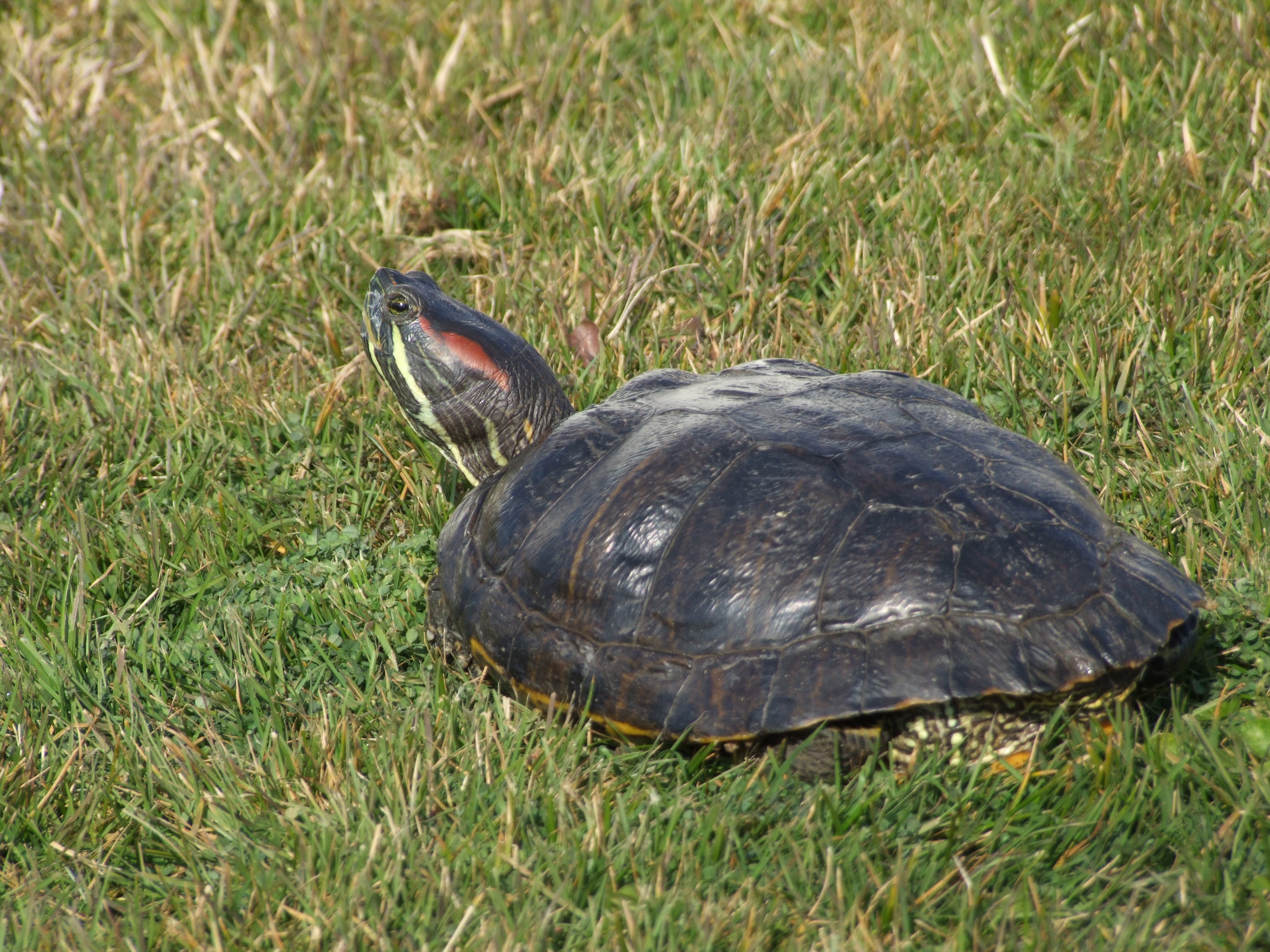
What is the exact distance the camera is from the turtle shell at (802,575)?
250 centimetres

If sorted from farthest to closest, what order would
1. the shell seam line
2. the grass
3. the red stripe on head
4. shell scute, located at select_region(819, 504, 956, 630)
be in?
the red stripe on head
the shell seam line
shell scute, located at select_region(819, 504, 956, 630)
the grass

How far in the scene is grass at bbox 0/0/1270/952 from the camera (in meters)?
2.43

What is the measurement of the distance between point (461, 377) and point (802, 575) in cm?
149

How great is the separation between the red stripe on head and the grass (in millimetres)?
546

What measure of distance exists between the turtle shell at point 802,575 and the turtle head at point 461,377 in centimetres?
48

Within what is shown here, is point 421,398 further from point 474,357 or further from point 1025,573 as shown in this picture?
point 1025,573

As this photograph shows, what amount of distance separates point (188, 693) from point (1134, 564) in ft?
8.63

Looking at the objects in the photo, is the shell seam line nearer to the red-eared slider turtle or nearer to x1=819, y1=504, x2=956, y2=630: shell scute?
the red-eared slider turtle

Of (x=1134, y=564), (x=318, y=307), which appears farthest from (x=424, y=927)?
(x=318, y=307)

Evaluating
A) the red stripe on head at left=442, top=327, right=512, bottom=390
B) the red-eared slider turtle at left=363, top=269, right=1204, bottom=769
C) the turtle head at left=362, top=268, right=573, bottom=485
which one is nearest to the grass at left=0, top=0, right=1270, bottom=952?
the red-eared slider turtle at left=363, top=269, right=1204, bottom=769

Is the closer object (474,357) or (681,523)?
(681,523)

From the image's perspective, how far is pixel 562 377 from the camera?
433 centimetres

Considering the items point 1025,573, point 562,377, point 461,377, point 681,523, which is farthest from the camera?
point 562,377

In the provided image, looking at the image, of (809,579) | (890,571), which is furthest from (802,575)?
(890,571)
